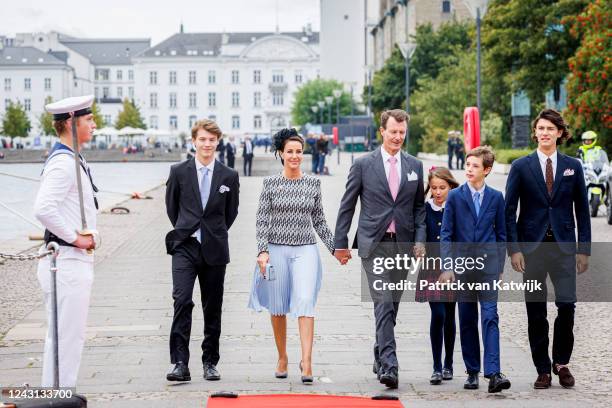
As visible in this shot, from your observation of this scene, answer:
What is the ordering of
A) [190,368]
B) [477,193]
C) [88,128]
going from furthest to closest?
1. [190,368]
2. [477,193]
3. [88,128]

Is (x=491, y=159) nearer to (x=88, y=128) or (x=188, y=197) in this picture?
(x=188, y=197)

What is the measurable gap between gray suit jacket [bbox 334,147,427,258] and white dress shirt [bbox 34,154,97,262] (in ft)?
7.05

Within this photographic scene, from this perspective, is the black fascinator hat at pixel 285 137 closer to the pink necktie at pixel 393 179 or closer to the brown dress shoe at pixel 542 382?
the pink necktie at pixel 393 179

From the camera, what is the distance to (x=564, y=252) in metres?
7.52

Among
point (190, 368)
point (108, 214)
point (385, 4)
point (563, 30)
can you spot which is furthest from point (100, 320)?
point (385, 4)

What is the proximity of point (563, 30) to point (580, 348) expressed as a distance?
126ft

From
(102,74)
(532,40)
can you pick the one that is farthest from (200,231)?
(102,74)

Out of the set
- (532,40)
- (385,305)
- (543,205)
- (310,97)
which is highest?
(310,97)

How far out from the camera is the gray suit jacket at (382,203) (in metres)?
7.61

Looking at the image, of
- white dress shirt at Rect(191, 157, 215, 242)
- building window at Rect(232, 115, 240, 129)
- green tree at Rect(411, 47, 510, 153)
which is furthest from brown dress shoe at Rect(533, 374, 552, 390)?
building window at Rect(232, 115, 240, 129)

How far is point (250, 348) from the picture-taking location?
29.8 ft

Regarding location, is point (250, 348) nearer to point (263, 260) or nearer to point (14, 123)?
point (263, 260)

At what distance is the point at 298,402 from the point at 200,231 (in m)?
1.55

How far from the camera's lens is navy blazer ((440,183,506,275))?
7441 millimetres
